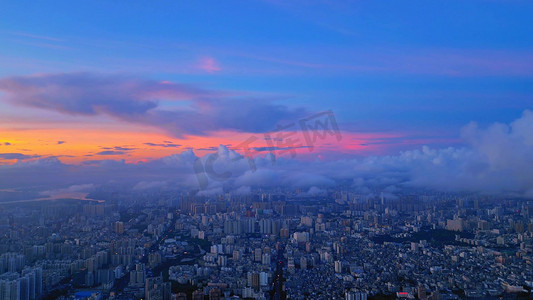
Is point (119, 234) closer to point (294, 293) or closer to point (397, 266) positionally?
point (294, 293)

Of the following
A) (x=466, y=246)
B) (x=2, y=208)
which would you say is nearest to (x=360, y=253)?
Answer: (x=466, y=246)

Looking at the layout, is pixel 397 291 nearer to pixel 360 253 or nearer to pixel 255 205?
pixel 360 253

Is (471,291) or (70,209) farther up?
(70,209)

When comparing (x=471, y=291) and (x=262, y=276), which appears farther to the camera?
(x=262, y=276)

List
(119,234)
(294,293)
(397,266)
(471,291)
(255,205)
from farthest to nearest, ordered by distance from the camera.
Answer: (255,205)
(119,234)
(397,266)
(294,293)
(471,291)

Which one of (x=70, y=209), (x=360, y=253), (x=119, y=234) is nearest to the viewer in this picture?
(x=360, y=253)

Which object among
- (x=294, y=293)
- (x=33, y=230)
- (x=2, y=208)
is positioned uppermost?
(x=2, y=208)

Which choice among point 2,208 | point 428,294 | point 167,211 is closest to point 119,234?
point 2,208

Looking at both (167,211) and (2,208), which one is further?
(167,211)

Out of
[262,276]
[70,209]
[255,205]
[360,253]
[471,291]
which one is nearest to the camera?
[471,291]
